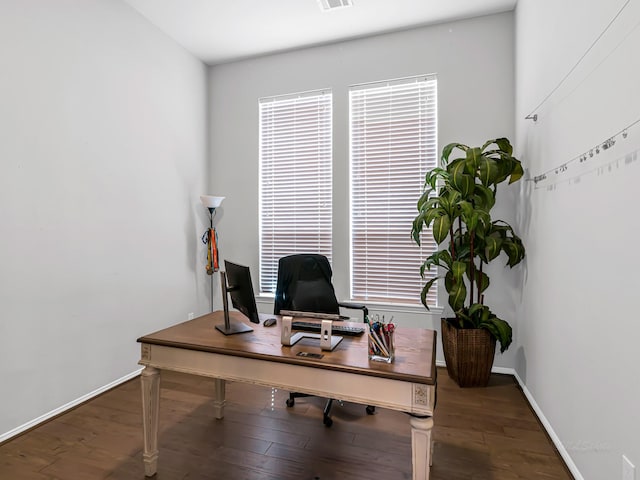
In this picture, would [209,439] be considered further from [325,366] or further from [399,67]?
[399,67]

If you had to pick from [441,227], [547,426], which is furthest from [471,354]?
[441,227]

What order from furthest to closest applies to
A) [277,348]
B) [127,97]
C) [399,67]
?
[399,67], [127,97], [277,348]

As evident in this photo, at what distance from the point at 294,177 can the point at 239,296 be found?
221 cm

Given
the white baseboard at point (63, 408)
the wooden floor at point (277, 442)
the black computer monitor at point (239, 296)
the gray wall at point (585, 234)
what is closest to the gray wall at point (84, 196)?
the white baseboard at point (63, 408)

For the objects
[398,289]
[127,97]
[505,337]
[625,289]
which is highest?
[127,97]

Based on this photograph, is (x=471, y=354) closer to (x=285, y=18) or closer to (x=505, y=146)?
(x=505, y=146)

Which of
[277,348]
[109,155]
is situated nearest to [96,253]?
[109,155]

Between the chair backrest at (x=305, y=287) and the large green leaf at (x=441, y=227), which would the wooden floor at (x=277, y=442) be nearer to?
the chair backrest at (x=305, y=287)

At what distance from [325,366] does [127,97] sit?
298 centimetres

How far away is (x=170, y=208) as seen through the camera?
3568mm

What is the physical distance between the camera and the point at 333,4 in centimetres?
300

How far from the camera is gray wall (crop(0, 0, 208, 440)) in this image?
2.24m

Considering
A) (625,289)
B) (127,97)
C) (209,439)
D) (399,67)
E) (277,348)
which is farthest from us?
(399,67)

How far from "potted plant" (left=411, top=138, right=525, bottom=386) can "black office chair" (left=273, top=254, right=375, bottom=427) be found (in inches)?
33.0
